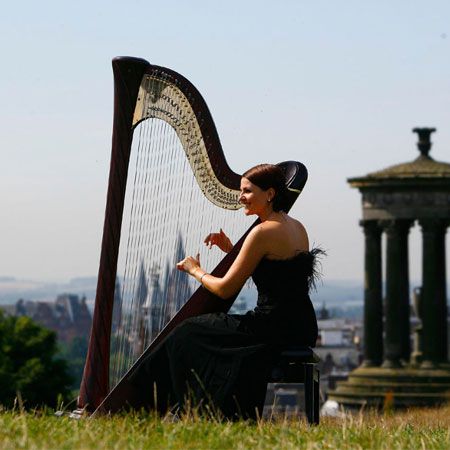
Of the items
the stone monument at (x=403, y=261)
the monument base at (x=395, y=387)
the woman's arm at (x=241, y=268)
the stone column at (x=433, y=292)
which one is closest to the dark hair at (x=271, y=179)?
the woman's arm at (x=241, y=268)

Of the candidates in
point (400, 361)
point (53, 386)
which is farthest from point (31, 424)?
point (53, 386)

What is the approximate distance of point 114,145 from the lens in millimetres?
13664

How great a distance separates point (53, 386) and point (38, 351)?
15.4ft

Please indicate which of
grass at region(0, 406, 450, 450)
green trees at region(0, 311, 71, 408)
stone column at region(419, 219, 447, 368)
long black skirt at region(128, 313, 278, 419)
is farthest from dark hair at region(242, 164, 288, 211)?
green trees at region(0, 311, 71, 408)

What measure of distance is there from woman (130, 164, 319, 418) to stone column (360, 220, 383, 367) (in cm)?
5144

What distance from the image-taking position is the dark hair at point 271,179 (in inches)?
487

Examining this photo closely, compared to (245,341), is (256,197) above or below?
above

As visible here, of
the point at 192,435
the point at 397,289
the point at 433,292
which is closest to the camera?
the point at 192,435

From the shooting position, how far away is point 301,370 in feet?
40.3

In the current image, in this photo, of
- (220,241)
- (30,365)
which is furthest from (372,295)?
(220,241)

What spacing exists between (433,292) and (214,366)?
52.0m

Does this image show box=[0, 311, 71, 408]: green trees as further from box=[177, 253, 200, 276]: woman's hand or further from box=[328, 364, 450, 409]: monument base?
box=[177, 253, 200, 276]: woman's hand

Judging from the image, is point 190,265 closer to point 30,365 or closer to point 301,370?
point 301,370

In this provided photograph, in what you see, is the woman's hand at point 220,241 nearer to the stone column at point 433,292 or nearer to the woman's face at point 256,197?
the woman's face at point 256,197
